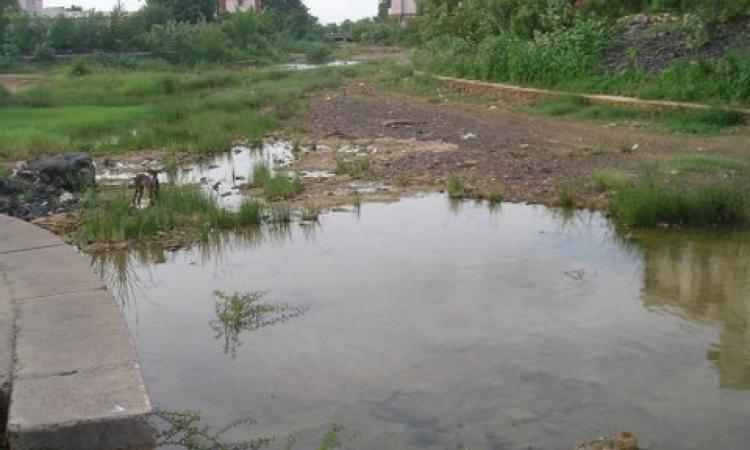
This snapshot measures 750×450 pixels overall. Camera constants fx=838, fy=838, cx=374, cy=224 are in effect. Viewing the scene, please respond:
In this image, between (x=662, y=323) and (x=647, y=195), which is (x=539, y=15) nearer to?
(x=647, y=195)

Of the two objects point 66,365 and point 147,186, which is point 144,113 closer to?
point 147,186

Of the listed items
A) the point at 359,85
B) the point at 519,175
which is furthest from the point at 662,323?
the point at 359,85

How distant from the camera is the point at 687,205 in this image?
24.8 feet

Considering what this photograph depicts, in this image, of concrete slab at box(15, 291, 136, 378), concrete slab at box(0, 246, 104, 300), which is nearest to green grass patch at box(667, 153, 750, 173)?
concrete slab at box(0, 246, 104, 300)

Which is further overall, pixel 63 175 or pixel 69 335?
pixel 63 175

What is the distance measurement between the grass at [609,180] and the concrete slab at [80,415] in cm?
623

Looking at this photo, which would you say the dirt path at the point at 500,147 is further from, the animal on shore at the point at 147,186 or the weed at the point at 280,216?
the animal on shore at the point at 147,186

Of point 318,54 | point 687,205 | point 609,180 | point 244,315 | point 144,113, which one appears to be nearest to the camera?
point 244,315

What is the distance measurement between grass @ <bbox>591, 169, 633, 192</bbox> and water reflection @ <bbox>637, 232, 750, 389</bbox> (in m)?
1.32

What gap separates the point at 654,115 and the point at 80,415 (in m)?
12.3

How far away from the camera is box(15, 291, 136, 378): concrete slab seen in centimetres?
392

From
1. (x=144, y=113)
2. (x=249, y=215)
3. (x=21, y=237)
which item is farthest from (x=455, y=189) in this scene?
(x=144, y=113)

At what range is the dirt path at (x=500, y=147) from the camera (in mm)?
9930

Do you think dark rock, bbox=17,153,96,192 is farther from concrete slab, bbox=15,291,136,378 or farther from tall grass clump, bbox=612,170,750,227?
tall grass clump, bbox=612,170,750,227
